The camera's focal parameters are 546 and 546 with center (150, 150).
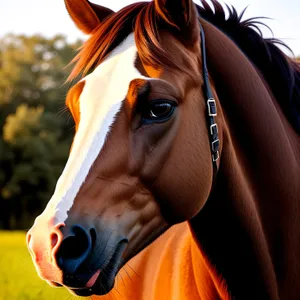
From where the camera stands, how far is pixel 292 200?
3236 mm

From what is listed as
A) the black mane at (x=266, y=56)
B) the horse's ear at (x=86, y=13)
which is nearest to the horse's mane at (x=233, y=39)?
the black mane at (x=266, y=56)

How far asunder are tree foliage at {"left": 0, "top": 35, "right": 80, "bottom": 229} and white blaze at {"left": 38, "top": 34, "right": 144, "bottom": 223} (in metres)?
36.4

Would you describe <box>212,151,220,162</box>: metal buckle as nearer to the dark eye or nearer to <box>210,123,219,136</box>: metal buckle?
<box>210,123,219,136</box>: metal buckle

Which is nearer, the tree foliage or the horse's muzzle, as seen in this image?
the horse's muzzle

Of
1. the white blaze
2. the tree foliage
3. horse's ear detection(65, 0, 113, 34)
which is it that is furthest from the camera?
the tree foliage

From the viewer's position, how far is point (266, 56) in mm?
→ 3516

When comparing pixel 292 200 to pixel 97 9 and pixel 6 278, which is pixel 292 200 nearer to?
pixel 97 9

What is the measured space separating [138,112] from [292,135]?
1227mm

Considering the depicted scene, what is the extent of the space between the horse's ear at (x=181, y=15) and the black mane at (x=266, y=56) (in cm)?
56

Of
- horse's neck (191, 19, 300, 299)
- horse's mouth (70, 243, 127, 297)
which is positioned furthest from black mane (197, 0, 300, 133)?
horse's mouth (70, 243, 127, 297)

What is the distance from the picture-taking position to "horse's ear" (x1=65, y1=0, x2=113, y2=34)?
11.1ft

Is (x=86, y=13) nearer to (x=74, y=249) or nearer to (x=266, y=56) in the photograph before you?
(x=266, y=56)

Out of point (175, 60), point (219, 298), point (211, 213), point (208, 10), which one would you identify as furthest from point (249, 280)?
point (208, 10)

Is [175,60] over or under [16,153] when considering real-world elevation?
over
